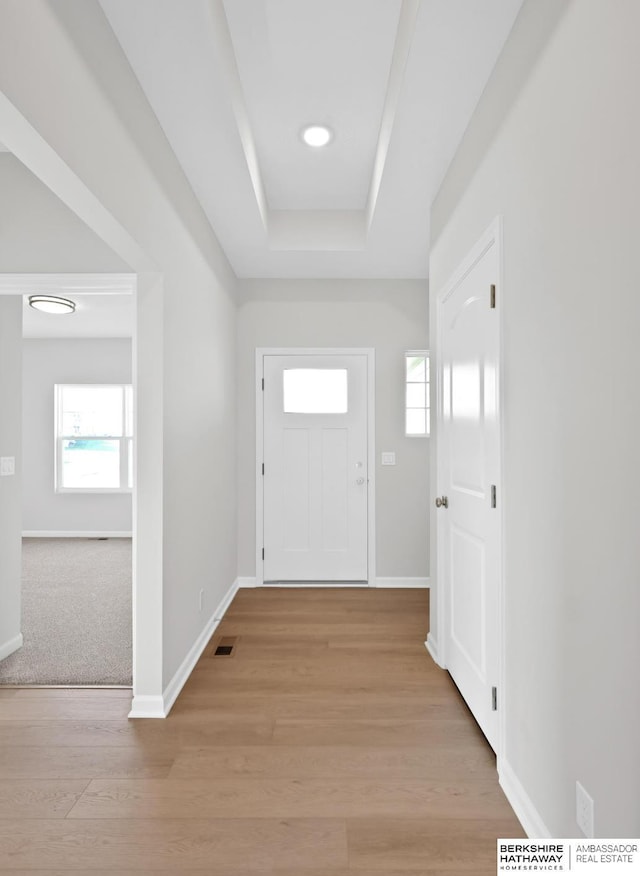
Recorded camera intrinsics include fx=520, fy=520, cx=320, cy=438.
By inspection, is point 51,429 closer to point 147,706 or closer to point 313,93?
point 147,706

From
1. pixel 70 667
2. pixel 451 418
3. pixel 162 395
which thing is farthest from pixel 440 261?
pixel 70 667

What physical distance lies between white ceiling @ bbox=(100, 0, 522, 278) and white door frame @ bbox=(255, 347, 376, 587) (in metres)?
1.00

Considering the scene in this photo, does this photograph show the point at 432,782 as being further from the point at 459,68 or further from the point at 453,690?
the point at 459,68

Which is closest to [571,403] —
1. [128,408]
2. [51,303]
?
[51,303]

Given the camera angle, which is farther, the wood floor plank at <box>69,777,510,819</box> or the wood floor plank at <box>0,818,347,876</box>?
the wood floor plank at <box>69,777,510,819</box>

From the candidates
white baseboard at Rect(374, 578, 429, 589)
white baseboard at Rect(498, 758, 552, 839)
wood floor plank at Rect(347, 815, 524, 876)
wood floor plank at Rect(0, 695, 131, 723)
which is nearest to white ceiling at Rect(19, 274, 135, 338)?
wood floor plank at Rect(0, 695, 131, 723)

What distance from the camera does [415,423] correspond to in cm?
443

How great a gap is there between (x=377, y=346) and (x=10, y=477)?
9.45ft

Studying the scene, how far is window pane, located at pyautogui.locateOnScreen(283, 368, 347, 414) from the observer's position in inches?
175

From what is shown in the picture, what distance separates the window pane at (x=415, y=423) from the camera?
4.43 meters

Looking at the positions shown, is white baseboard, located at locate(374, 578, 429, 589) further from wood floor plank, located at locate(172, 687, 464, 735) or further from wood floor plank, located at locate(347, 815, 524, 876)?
wood floor plank, located at locate(347, 815, 524, 876)

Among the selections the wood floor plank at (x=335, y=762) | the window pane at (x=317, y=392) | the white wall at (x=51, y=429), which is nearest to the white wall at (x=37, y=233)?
the window pane at (x=317, y=392)

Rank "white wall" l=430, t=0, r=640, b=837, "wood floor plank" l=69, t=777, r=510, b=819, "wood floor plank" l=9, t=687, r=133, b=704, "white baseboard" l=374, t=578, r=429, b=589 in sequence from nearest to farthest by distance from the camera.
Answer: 1. "white wall" l=430, t=0, r=640, b=837
2. "wood floor plank" l=69, t=777, r=510, b=819
3. "wood floor plank" l=9, t=687, r=133, b=704
4. "white baseboard" l=374, t=578, r=429, b=589

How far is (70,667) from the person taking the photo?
2.83 meters
